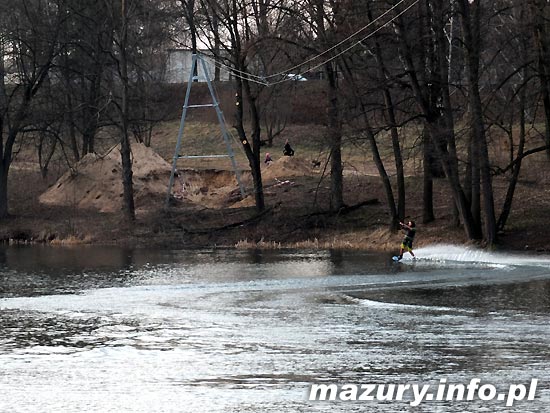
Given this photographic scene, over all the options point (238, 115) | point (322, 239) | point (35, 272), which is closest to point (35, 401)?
point (35, 272)

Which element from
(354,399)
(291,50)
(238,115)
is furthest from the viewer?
(238,115)

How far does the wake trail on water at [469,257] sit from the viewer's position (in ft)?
112

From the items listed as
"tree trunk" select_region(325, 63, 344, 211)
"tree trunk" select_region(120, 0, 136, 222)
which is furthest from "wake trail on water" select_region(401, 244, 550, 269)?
"tree trunk" select_region(120, 0, 136, 222)

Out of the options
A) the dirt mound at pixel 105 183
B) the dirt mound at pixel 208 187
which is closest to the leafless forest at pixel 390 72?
the dirt mound at pixel 105 183

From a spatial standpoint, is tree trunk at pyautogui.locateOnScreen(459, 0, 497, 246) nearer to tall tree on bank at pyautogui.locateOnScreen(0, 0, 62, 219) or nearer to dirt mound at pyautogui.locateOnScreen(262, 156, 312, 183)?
dirt mound at pyautogui.locateOnScreen(262, 156, 312, 183)

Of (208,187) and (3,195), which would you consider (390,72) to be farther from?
(3,195)

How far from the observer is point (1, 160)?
55094mm

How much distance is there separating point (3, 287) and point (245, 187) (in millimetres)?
27882

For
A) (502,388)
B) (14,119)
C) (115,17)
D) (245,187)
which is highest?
(115,17)

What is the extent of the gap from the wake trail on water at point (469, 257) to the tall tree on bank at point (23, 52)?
21.8 meters

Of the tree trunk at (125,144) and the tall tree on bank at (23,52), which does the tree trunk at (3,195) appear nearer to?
the tall tree on bank at (23,52)

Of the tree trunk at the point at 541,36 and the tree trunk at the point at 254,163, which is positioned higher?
the tree trunk at the point at 541,36

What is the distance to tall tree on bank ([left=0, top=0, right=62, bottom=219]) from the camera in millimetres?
51844

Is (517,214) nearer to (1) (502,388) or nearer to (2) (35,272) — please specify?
(2) (35,272)
